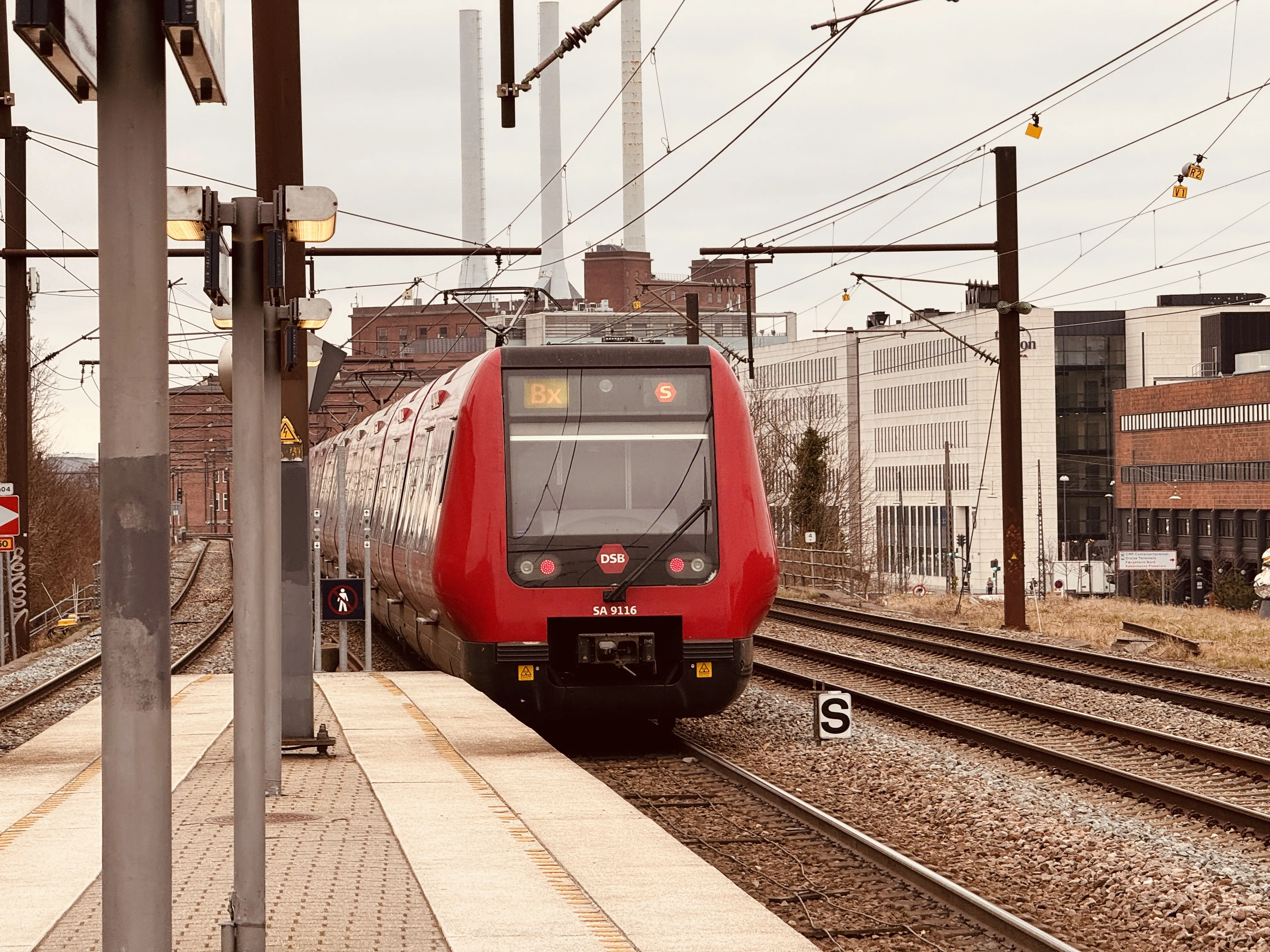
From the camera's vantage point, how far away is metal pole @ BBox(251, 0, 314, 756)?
34.4 ft

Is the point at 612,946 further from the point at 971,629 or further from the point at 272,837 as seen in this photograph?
the point at 971,629

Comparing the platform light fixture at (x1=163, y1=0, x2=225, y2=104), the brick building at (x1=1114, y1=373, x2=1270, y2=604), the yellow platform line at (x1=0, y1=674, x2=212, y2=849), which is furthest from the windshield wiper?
the brick building at (x1=1114, y1=373, x2=1270, y2=604)

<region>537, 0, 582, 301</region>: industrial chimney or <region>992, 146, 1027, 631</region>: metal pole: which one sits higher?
<region>537, 0, 582, 301</region>: industrial chimney

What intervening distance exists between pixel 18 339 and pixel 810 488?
→ 31.1 metres

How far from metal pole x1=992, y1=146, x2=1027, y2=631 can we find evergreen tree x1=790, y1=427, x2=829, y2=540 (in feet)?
88.5

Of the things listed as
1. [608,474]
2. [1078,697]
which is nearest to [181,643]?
[1078,697]

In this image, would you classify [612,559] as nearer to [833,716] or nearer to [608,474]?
[608,474]

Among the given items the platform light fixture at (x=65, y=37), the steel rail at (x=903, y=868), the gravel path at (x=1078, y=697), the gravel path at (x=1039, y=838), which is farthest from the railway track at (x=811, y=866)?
the platform light fixture at (x=65, y=37)

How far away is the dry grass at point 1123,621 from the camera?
2170cm

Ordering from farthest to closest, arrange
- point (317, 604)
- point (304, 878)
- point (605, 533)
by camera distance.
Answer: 1. point (317, 604)
2. point (605, 533)
3. point (304, 878)

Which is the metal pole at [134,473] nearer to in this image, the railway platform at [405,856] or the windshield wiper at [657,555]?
the railway platform at [405,856]

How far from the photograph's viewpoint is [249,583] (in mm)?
5844

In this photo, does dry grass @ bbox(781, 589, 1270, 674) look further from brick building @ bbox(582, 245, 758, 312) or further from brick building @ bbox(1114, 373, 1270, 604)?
brick building @ bbox(582, 245, 758, 312)

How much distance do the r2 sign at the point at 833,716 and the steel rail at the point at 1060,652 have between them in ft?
16.9
